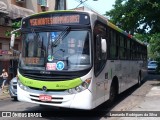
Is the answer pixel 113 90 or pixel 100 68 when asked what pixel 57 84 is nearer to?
pixel 100 68

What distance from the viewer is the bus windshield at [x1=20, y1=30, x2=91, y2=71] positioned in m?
8.32

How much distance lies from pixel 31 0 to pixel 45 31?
19928 mm

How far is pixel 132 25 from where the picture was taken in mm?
21828

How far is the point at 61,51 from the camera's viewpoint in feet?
27.7

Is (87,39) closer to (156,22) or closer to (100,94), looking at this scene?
(100,94)

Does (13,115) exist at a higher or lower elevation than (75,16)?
lower

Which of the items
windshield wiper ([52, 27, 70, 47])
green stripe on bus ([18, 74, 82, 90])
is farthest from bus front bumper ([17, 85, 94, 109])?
windshield wiper ([52, 27, 70, 47])

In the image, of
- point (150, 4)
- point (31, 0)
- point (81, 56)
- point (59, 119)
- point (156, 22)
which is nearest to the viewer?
point (81, 56)

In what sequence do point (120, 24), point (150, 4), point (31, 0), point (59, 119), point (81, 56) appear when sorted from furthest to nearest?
1. point (31, 0)
2. point (120, 24)
3. point (150, 4)
4. point (59, 119)
5. point (81, 56)

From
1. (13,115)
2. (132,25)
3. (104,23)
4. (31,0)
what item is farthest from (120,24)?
(13,115)

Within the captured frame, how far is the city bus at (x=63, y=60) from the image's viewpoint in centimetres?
824

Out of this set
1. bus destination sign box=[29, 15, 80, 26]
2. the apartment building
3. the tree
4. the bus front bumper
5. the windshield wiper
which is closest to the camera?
the bus front bumper

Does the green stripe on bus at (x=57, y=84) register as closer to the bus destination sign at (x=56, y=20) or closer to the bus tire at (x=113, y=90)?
the bus destination sign at (x=56, y=20)

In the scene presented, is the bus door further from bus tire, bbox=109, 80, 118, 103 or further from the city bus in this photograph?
bus tire, bbox=109, 80, 118, 103
